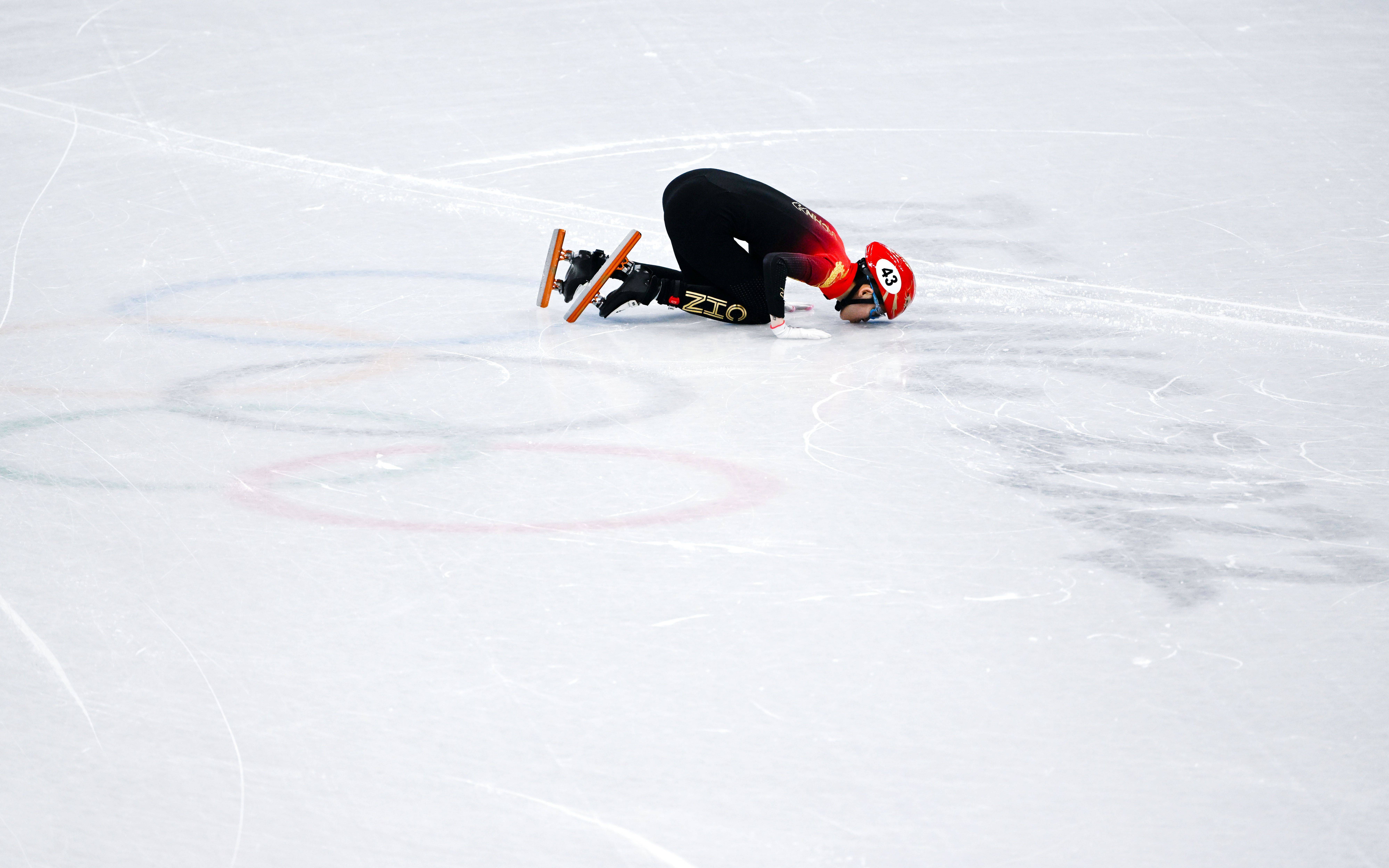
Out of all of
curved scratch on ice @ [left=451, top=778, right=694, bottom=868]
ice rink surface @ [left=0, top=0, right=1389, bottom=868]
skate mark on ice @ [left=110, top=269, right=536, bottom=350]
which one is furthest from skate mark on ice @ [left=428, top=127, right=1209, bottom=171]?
curved scratch on ice @ [left=451, top=778, right=694, bottom=868]

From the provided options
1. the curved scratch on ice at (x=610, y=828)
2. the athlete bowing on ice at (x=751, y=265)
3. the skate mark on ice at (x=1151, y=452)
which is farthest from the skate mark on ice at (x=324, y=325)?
the curved scratch on ice at (x=610, y=828)

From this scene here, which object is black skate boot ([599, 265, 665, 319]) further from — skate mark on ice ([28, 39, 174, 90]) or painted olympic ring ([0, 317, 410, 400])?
skate mark on ice ([28, 39, 174, 90])

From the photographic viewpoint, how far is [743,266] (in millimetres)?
5152

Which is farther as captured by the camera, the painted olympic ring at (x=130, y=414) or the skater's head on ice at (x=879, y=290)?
the skater's head on ice at (x=879, y=290)

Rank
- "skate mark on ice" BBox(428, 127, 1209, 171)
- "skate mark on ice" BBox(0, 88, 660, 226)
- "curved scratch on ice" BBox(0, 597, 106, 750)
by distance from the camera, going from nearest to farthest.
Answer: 1. "curved scratch on ice" BBox(0, 597, 106, 750)
2. "skate mark on ice" BBox(0, 88, 660, 226)
3. "skate mark on ice" BBox(428, 127, 1209, 171)

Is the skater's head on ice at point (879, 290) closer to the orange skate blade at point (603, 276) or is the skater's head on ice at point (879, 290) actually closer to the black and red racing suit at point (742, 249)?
the black and red racing suit at point (742, 249)

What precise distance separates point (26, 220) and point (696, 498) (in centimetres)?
443

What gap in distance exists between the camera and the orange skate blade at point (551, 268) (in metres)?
5.12

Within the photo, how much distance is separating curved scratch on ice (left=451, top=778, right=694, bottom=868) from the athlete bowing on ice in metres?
3.00

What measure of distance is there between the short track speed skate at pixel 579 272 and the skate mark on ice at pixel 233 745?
2541 millimetres

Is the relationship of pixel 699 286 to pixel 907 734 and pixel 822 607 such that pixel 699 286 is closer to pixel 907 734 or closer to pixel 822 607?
pixel 822 607

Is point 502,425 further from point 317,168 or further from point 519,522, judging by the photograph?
point 317,168

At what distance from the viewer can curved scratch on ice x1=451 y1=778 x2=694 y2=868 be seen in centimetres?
201

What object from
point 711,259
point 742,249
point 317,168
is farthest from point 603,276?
point 317,168
